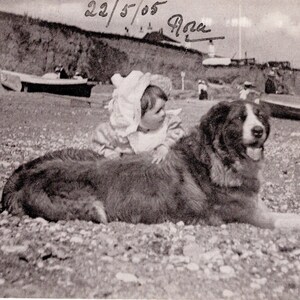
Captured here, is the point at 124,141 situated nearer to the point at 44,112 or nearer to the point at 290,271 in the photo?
the point at 44,112

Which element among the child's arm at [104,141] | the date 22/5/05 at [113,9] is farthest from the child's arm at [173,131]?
the date 22/5/05 at [113,9]

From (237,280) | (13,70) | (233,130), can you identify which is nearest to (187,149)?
(233,130)

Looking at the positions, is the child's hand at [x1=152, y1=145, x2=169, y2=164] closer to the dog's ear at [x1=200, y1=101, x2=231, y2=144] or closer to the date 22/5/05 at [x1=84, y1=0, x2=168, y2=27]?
the dog's ear at [x1=200, y1=101, x2=231, y2=144]

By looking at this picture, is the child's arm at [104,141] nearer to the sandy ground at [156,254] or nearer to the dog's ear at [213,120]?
the sandy ground at [156,254]

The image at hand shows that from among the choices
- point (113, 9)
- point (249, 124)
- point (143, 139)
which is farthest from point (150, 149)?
point (113, 9)

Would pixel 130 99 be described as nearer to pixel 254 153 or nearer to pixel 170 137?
pixel 170 137
